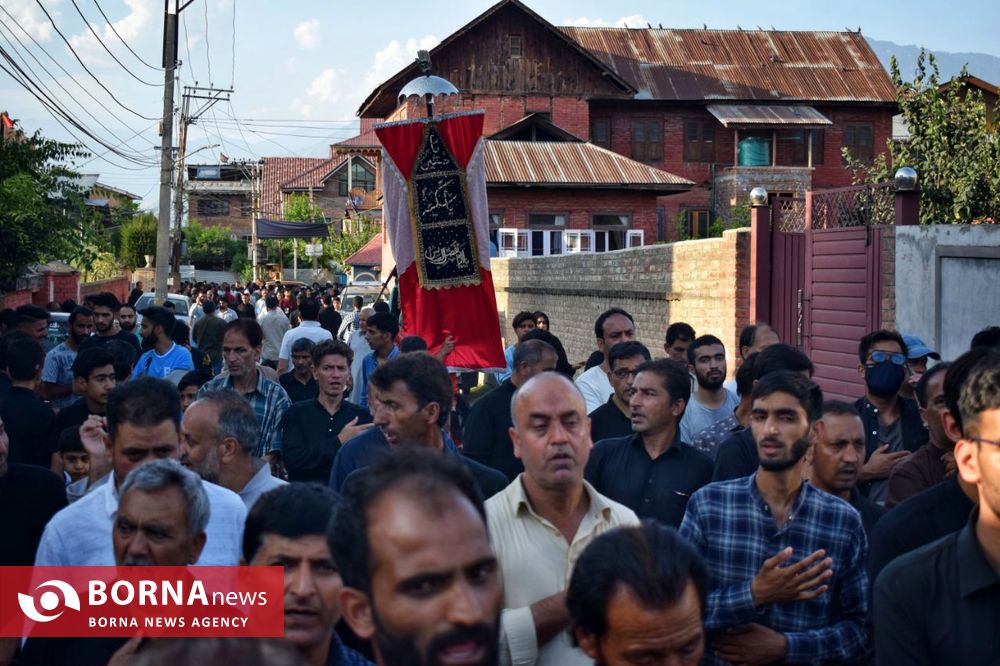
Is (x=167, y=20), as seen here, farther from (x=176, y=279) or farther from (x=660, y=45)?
(x=660, y=45)

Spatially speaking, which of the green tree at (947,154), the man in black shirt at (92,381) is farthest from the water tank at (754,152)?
the man in black shirt at (92,381)

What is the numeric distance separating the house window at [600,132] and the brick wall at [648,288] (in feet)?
51.5

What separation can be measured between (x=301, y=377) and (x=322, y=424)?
9.35 feet

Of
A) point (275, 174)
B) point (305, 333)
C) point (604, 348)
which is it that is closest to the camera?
point (604, 348)

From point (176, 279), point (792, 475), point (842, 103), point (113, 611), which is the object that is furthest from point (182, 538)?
point (842, 103)

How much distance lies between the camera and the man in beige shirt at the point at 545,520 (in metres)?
3.51

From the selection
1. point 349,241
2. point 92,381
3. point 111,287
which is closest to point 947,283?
point 92,381

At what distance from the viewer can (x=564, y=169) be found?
36.1 m

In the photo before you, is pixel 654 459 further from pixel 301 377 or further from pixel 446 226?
pixel 446 226

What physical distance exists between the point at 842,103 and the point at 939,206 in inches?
1153

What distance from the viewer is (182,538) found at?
12.4 feet

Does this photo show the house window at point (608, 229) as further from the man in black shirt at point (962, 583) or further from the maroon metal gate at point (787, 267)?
the man in black shirt at point (962, 583)

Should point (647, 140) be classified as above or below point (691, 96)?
below

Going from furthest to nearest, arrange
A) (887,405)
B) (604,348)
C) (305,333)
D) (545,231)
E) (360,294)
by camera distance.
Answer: (545,231) < (360,294) < (305,333) < (604,348) < (887,405)
